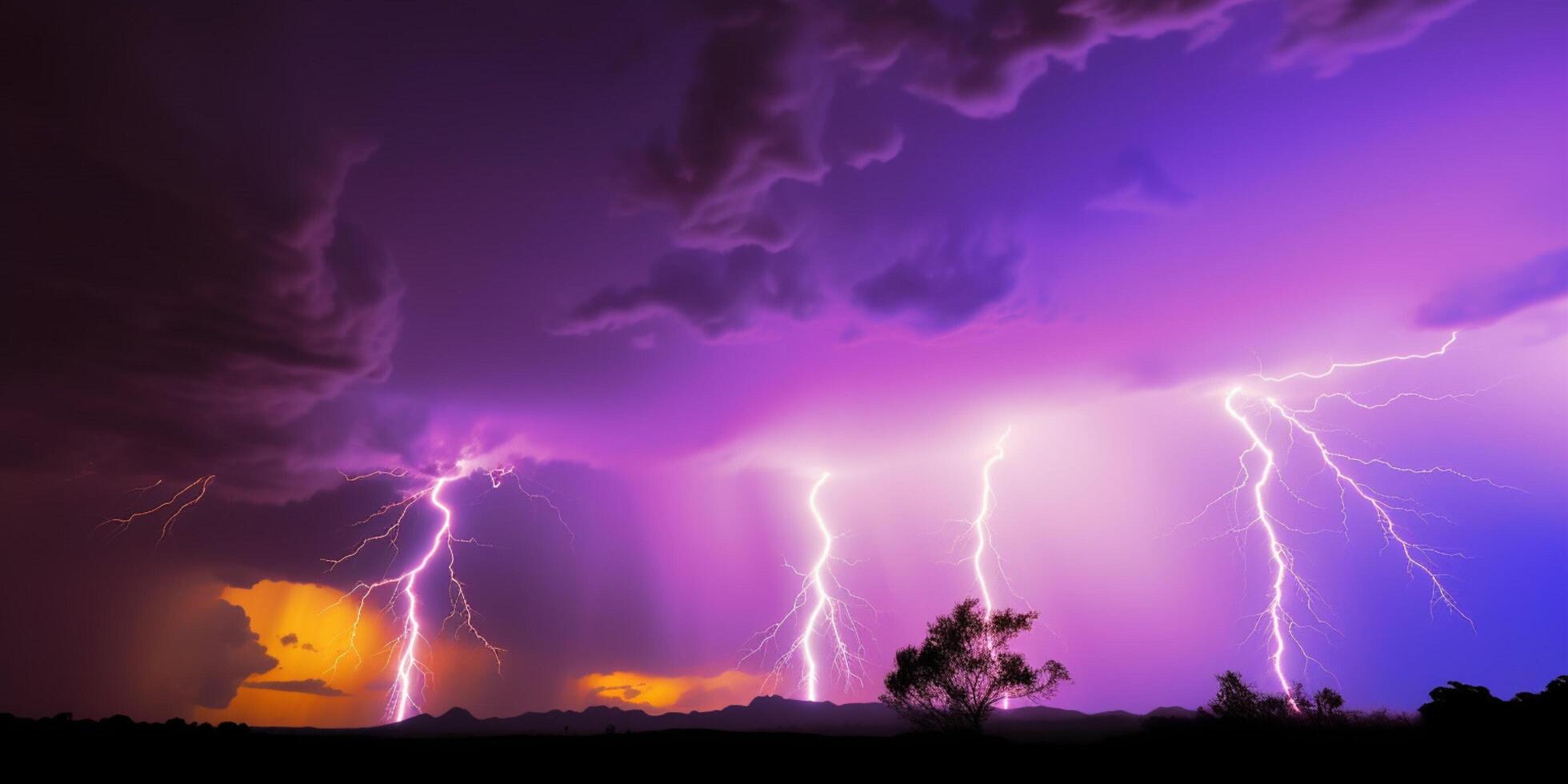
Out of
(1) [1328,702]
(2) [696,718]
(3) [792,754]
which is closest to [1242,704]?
(1) [1328,702]

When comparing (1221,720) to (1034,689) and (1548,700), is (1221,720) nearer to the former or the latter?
(1034,689)

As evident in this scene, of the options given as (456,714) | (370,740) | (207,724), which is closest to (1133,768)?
(370,740)

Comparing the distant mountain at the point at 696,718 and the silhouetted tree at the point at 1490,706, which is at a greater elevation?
the silhouetted tree at the point at 1490,706

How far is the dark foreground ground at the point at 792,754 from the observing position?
1481cm

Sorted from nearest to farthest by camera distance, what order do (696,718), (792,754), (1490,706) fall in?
(792,754) → (1490,706) → (696,718)

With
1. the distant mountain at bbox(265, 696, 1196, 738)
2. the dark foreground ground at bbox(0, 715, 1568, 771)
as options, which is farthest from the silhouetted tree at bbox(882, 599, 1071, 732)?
the distant mountain at bbox(265, 696, 1196, 738)

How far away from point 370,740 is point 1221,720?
100 feet

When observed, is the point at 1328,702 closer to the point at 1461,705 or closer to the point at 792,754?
the point at 1461,705

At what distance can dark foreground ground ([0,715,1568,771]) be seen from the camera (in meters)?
14.8

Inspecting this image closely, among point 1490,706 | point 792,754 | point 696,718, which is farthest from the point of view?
point 696,718

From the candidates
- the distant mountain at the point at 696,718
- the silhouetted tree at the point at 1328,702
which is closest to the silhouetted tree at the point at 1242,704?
the silhouetted tree at the point at 1328,702

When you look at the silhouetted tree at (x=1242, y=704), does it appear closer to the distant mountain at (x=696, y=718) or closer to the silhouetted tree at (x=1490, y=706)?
the silhouetted tree at (x=1490, y=706)

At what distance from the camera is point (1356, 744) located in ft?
56.7

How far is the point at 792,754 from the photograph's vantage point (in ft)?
56.4
